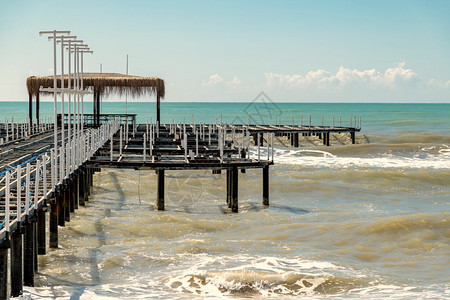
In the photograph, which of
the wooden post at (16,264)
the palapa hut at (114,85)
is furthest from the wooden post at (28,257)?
the palapa hut at (114,85)

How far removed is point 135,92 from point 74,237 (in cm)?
2242

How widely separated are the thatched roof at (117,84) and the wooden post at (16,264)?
27.1m

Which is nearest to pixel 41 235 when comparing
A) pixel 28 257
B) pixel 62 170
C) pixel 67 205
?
pixel 62 170

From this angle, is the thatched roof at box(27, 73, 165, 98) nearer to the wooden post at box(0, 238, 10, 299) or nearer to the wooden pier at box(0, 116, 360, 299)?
the wooden pier at box(0, 116, 360, 299)

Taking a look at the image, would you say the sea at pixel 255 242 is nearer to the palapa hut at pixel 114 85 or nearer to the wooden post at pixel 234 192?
the wooden post at pixel 234 192

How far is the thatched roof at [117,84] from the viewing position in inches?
1501

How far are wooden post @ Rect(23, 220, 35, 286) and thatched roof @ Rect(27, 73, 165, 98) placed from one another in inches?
1017

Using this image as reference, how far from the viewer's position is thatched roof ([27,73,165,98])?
125 ft

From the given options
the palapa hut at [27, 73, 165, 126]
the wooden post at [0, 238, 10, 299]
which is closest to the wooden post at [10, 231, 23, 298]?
the wooden post at [0, 238, 10, 299]

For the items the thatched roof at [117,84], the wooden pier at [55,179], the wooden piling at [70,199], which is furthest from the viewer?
the thatched roof at [117,84]

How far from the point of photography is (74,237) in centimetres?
1747

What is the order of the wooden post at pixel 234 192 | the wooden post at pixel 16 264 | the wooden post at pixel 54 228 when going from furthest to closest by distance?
the wooden post at pixel 234 192, the wooden post at pixel 54 228, the wooden post at pixel 16 264

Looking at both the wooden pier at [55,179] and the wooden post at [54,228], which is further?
the wooden post at [54,228]

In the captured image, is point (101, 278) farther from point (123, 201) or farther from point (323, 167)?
point (323, 167)
